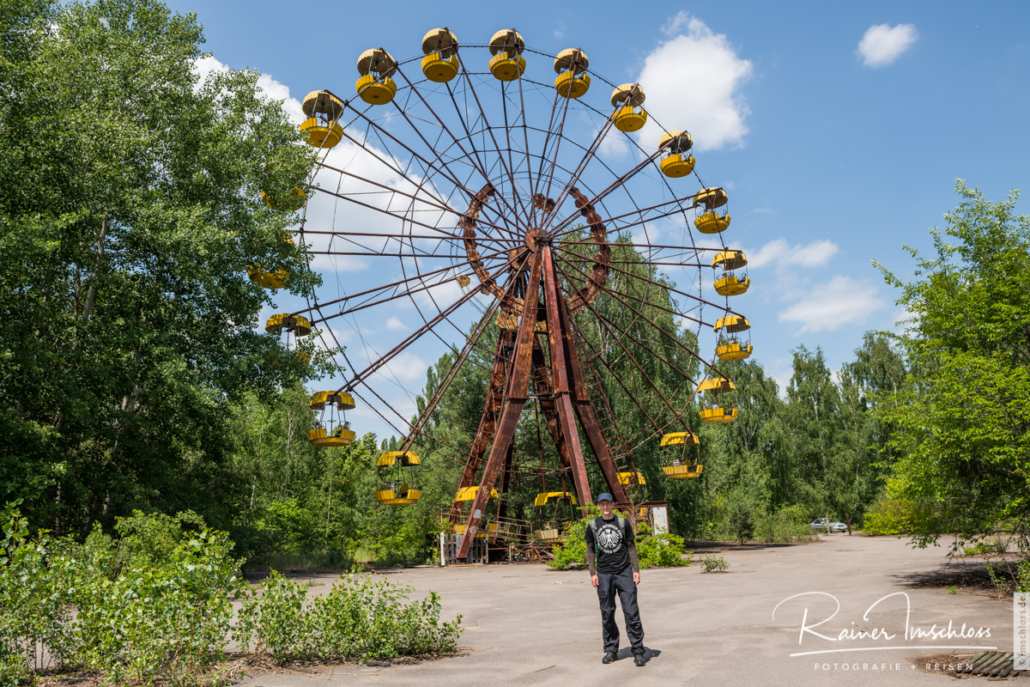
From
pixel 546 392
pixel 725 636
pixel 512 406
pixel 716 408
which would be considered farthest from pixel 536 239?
pixel 725 636

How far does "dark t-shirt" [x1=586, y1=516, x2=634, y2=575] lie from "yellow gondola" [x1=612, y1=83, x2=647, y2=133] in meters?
19.4

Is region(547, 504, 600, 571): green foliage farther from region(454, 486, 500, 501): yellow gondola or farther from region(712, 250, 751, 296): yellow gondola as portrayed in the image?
region(712, 250, 751, 296): yellow gondola

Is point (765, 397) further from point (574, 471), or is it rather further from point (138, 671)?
point (138, 671)

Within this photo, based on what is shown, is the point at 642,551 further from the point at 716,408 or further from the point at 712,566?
the point at 716,408

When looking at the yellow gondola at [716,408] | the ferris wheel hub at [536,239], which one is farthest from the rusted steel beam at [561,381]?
the yellow gondola at [716,408]

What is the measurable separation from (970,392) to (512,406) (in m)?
12.4

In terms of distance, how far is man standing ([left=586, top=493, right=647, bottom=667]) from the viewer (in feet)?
20.3

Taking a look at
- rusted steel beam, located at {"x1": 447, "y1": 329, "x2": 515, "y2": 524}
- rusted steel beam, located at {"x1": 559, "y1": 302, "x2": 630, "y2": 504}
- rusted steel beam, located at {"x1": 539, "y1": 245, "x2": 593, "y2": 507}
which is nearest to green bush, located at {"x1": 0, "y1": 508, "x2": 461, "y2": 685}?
rusted steel beam, located at {"x1": 539, "y1": 245, "x2": 593, "y2": 507}

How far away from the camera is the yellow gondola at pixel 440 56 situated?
2047cm

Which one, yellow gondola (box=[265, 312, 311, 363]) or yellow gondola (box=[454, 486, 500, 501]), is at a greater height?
yellow gondola (box=[265, 312, 311, 363])

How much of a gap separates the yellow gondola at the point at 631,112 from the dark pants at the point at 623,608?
1975cm

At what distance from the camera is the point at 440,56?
20.5m

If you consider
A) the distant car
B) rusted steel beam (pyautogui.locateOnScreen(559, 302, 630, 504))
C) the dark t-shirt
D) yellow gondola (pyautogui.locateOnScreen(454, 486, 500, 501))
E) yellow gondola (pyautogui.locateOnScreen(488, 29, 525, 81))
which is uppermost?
yellow gondola (pyautogui.locateOnScreen(488, 29, 525, 81))

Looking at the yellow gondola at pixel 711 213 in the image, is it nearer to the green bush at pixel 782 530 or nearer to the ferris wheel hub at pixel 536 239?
the ferris wheel hub at pixel 536 239
